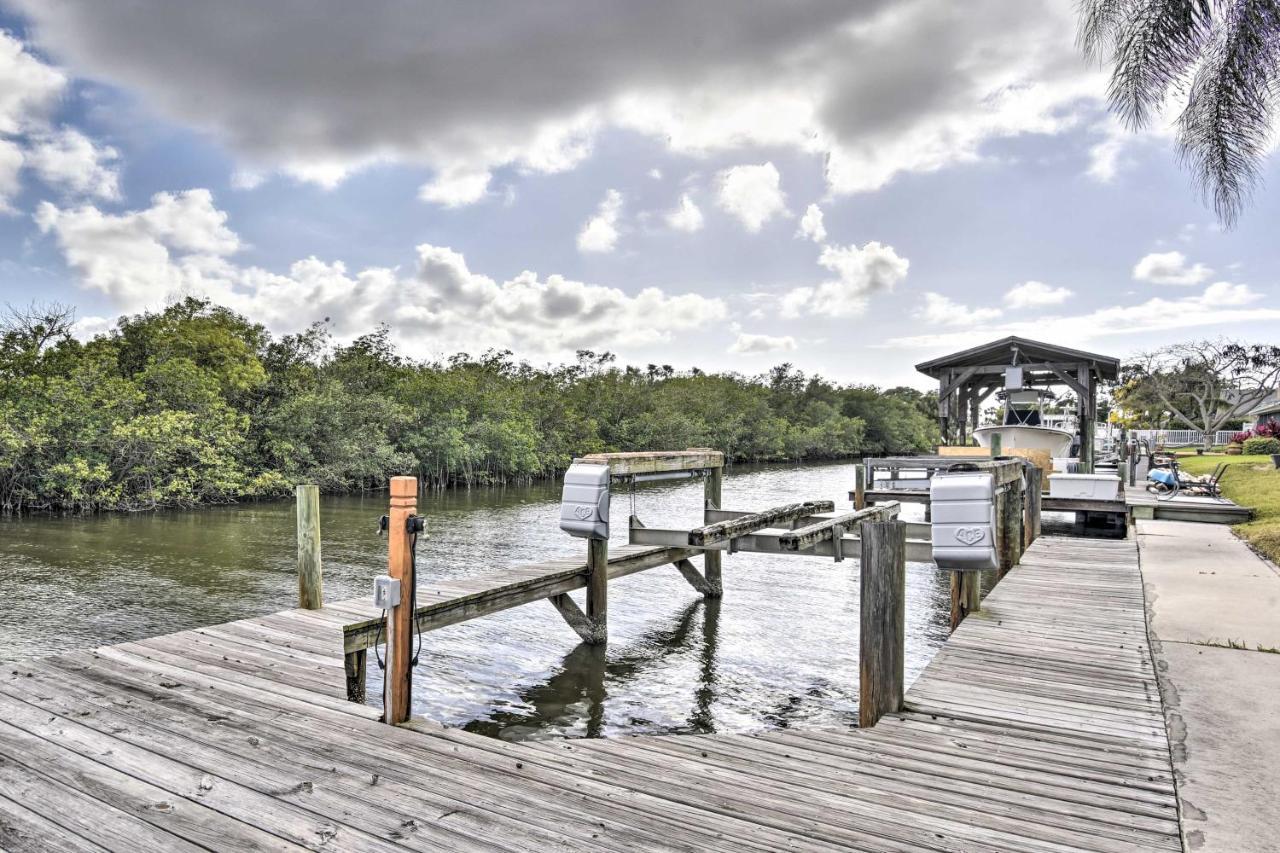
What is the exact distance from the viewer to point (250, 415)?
22609 mm

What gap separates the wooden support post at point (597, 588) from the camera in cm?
689

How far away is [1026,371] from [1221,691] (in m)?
16.7

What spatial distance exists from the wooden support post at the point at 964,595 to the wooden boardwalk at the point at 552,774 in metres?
1.45

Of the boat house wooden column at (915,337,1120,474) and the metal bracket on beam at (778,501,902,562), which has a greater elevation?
the boat house wooden column at (915,337,1120,474)

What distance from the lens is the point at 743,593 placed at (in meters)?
9.67

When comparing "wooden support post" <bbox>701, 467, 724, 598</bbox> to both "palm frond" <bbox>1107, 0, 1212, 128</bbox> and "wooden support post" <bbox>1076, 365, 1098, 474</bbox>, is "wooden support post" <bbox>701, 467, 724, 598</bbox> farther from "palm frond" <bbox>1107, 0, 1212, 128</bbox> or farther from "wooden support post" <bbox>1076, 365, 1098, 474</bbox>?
"wooden support post" <bbox>1076, 365, 1098, 474</bbox>

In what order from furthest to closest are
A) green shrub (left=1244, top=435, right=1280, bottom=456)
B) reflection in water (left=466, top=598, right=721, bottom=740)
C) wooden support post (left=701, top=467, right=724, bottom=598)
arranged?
green shrub (left=1244, top=435, right=1280, bottom=456) → wooden support post (left=701, top=467, right=724, bottom=598) → reflection in water (left=466, top=598, right=721, bottom=740)

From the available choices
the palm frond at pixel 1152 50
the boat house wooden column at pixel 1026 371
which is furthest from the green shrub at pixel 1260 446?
the palm frond at pixel 1152 50

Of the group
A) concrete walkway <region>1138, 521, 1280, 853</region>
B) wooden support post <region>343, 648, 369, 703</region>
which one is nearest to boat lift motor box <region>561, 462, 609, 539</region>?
wooden support post <region>343, 648, 369, 703</region>

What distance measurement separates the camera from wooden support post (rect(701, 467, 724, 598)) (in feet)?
29.2

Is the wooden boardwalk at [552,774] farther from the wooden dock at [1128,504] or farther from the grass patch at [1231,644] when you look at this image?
the wooden dock at [1128,504]

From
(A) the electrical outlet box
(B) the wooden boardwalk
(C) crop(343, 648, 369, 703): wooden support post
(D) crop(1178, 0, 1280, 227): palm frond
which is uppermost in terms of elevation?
(D) crop(1178, 0, 1280, 227): palm frond

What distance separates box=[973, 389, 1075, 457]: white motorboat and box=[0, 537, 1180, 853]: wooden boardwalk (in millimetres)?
15842

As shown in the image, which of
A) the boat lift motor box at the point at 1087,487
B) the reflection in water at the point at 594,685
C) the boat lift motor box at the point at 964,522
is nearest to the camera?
the boat lift motor box at the point at 964,522
